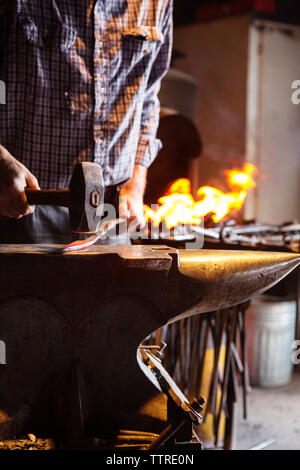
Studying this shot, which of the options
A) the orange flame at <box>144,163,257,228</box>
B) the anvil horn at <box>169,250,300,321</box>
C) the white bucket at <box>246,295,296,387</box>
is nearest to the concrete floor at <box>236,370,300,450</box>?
the white bucket at <box>246,295,296,387</box>

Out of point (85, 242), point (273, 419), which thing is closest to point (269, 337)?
point (273, 419)

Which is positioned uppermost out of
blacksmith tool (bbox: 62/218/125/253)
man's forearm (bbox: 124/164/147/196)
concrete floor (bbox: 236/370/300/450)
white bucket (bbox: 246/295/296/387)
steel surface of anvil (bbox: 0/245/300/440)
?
man's forearm (bbox: 124/164/147/196)

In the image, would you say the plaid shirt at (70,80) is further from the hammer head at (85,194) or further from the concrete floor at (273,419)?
the concrete floor at (273,419)

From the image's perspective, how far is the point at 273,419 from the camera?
3.03m

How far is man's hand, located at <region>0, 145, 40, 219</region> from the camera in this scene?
1026mm

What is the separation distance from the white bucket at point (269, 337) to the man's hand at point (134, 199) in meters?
1.74

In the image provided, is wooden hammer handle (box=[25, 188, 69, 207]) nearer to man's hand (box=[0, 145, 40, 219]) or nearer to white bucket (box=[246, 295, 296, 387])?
man's hand (box=[0, 145, 40, 219])

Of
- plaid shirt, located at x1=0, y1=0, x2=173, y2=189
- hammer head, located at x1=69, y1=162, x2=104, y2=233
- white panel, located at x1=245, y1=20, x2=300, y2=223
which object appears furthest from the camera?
white panel, located at x1=245, y1=20, x2=300, y2=223

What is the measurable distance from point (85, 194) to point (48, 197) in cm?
11

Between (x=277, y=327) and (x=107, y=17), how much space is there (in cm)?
238

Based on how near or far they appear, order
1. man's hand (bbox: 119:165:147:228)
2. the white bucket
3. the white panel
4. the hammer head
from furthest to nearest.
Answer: the white panel, the white bucket, man's hand (bbox: 119:165:147:228), the hammer head

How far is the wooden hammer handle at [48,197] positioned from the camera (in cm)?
96

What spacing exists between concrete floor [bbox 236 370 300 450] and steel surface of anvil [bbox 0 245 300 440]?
2.00 m
